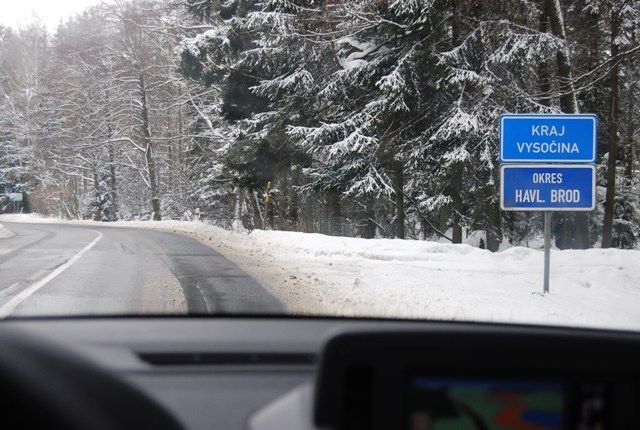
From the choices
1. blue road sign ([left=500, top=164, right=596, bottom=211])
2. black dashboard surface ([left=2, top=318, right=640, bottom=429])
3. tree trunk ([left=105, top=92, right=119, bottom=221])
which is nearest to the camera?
black dashboard surface ([left=2, top=318, right=640, bottom=429])

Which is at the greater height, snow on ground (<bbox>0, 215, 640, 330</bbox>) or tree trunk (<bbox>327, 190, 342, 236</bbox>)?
tree trunk (<bbox>327, 190, 342, 236</bbox>)

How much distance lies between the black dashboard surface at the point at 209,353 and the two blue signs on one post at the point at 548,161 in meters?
6.05

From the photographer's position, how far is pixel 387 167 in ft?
67.9

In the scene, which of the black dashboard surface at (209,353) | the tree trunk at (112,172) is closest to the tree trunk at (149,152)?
the tree trunk at (112,172)

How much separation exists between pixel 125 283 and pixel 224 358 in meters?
7.61

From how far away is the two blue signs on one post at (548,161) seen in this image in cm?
880

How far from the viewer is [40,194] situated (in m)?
60.0

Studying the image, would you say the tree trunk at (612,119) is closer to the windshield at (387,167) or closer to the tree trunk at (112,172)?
the windshield at (387,167)

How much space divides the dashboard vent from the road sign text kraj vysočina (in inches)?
262

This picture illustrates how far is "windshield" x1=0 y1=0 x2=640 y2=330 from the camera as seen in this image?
884cm

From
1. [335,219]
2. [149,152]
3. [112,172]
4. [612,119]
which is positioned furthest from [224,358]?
[112,172]

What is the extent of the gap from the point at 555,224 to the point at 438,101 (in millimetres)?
8868

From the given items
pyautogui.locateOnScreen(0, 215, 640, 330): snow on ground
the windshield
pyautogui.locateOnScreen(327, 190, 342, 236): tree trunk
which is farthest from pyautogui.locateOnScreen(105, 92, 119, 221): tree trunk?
pyautogui.locateOnScreen(0, 215, 640, 330): snow on ground

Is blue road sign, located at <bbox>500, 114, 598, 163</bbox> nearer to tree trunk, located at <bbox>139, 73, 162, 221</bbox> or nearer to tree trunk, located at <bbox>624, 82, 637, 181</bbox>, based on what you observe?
tree trunk, located at <bbox>624, 82, 637, 181</bbox>
